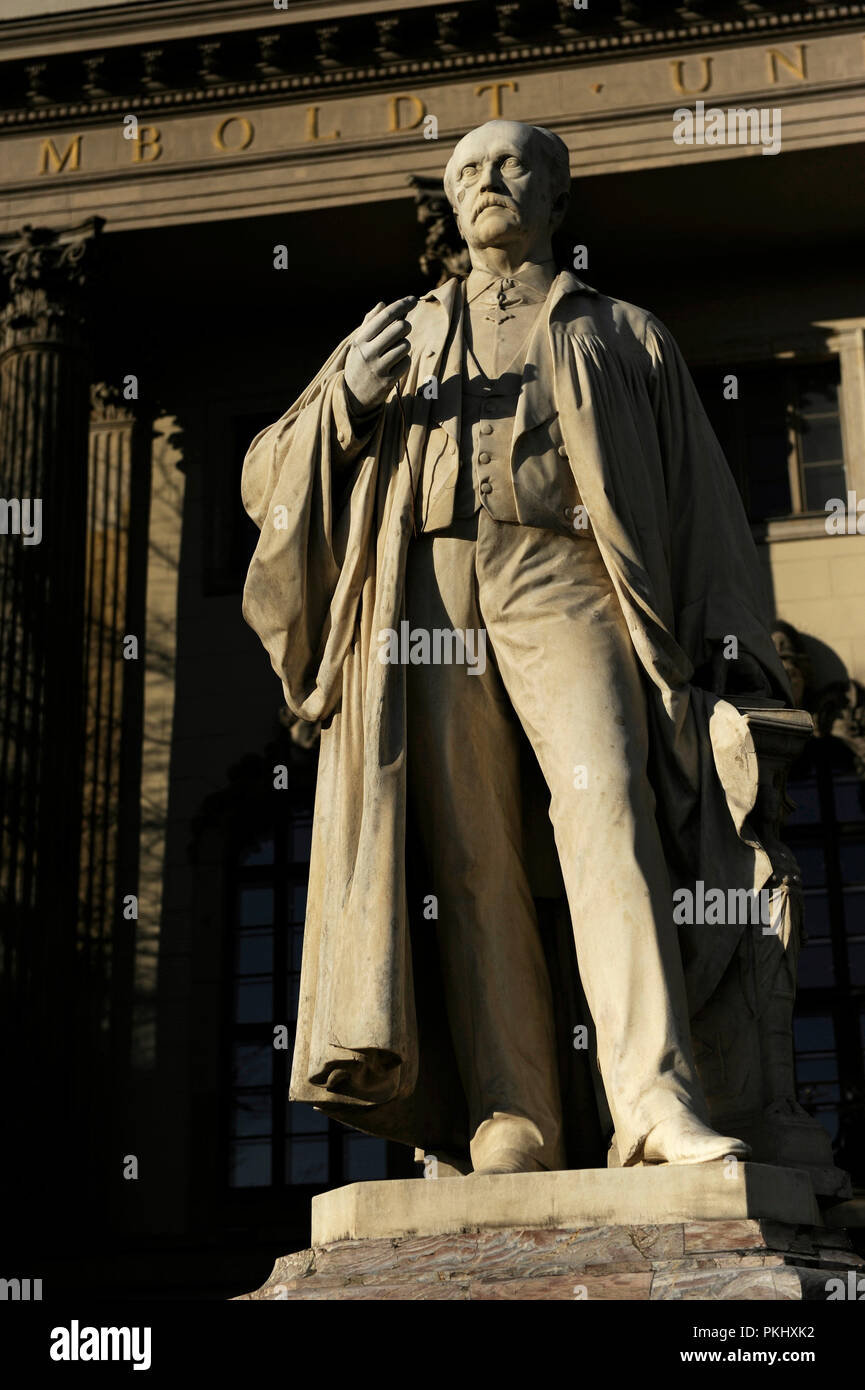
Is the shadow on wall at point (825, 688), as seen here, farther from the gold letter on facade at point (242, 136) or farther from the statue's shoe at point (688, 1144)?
the statue's shoe at point (688, 1144)

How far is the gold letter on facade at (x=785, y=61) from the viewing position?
747 inches

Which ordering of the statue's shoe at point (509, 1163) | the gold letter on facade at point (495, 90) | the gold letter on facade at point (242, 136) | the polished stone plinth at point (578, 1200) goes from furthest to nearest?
the gold letter on facade at point (242, 136), the gold letter on facade at point (495, 90), the statue's shoe at point (509, 1163), the polished stone plinth at point (578, 1200)

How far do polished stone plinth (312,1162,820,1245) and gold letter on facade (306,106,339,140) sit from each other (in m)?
16.7

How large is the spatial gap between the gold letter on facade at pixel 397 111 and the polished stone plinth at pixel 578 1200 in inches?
649

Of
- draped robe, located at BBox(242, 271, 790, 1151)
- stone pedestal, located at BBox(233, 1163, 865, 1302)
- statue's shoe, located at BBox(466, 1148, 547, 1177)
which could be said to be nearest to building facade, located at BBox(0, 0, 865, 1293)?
draped robe, located at BBox(242, 271, 790, 1151)

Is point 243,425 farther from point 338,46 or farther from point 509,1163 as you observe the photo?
point 509,1163

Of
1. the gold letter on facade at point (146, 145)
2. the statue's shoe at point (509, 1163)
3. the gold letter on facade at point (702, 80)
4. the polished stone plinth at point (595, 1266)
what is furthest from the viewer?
the gold letter on facade at point (146, 145)

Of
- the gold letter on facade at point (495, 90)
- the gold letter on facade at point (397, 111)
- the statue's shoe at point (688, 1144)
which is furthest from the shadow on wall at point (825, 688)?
the statue's shoe at point (688, 1144)

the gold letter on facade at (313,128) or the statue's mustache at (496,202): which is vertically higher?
the gold letter on facade at (313,128)

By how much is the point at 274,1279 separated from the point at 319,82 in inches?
666

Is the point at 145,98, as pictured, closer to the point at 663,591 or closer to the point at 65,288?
the point at 65,288

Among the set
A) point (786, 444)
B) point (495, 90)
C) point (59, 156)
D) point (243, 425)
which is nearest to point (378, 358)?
point (786, 444)

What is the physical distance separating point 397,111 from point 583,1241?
17.0 meters
